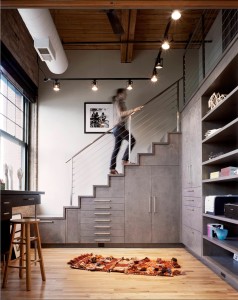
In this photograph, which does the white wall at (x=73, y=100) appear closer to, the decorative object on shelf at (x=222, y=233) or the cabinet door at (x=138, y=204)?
the cabinet door at (x=138, y=204)

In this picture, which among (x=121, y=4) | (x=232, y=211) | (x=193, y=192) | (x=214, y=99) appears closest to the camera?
(x=121, y=4)

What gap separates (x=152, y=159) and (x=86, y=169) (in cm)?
150

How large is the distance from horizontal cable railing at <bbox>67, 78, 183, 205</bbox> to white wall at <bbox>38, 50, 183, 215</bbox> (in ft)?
0.27

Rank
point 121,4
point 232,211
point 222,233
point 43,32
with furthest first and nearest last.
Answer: point 43,32 < point 222,233 < point 232,211 < point 121,4

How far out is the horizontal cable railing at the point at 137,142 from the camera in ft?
24.2

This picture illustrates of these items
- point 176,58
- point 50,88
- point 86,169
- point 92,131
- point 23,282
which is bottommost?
point 23,282

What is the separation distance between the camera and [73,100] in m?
7.51

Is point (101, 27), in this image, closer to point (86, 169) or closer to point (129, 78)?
point (129, 78)

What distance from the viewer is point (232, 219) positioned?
384 centimetres

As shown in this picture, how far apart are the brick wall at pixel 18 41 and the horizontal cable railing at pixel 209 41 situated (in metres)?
2.82

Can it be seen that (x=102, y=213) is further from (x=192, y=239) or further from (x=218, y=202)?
(x=218, y=202)

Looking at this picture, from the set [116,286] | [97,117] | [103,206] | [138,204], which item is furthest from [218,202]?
[97,117]

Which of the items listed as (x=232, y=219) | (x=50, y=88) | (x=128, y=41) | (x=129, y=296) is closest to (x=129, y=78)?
(x=128, y=41)

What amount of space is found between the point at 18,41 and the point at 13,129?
1.47 metres
